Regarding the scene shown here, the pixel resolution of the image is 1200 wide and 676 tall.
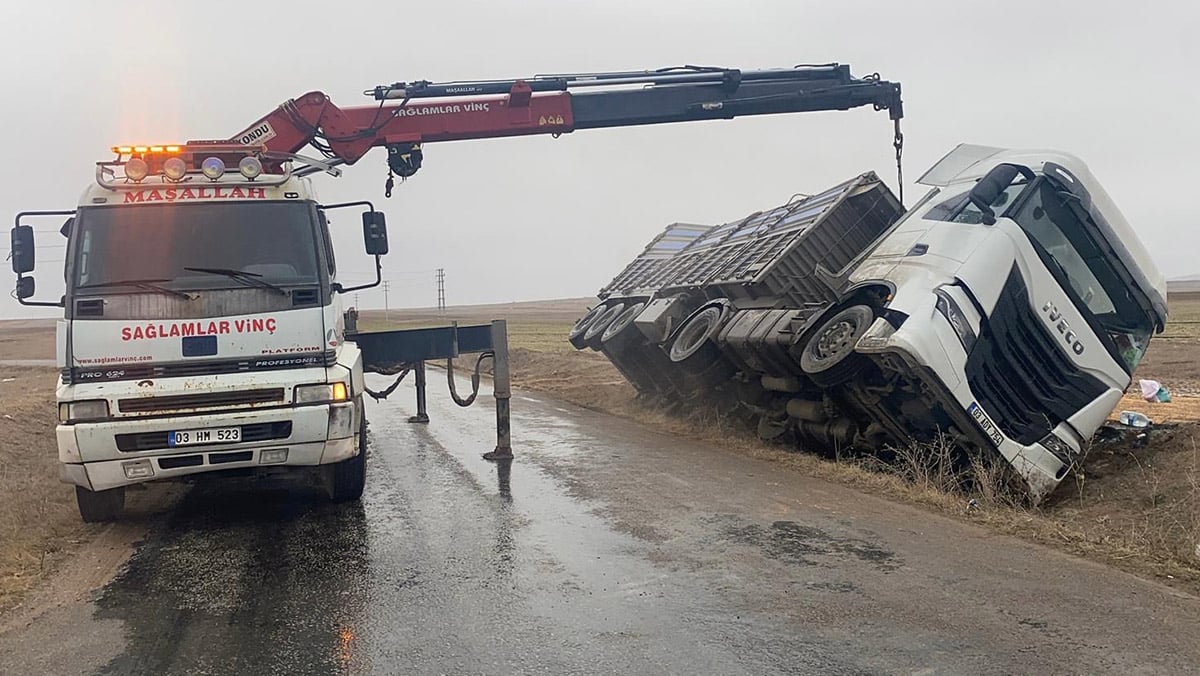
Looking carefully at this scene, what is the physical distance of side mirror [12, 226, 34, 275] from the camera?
6.94 m

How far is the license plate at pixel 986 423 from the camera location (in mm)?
7936

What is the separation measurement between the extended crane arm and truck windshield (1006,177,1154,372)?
288 cm

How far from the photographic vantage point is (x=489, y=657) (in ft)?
13.4

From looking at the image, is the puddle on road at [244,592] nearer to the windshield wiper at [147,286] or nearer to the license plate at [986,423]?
the windshield wiper at [147,286]

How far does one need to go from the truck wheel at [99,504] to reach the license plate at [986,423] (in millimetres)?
6879

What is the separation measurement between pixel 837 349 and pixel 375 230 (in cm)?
445

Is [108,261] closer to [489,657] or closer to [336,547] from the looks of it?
[336,547]

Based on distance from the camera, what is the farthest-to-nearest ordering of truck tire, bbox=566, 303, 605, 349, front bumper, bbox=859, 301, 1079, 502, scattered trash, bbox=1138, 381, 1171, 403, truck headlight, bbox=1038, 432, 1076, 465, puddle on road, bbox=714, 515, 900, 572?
truck tire, bbox=566, 303, 605, 349 → scattered trash, bbox=1138, 381, 1171, 403 → truck headlight, bbox=1038, 432, 1076, 465 → front bumper, bbox=859, 301, 1079, 502 → puddle on road, bbox=714, 515, 900, 572

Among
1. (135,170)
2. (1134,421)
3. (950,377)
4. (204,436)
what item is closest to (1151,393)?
(1134,421)

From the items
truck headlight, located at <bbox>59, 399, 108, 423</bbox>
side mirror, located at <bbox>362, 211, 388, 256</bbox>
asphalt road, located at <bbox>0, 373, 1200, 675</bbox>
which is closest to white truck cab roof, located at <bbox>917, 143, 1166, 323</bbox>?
asphalt road, located at <bbox>0, 373, 1200, 675</bbox>

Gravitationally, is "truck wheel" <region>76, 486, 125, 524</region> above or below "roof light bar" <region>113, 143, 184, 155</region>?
below

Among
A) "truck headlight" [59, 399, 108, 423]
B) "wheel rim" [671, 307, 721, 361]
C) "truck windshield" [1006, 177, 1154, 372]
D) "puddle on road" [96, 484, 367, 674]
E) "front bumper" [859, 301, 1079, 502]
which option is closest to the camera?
"puddle on road" [96, 484, 367, 674]

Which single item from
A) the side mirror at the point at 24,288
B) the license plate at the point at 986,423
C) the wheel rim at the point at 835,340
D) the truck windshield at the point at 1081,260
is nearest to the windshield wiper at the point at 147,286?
the side mirror at the point at 24,288

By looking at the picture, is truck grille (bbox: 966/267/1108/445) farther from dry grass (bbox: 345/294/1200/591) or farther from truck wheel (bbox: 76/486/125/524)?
truck wheel (bbox: 76/486/125/524)
